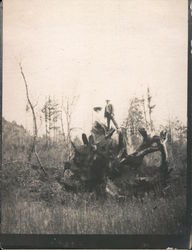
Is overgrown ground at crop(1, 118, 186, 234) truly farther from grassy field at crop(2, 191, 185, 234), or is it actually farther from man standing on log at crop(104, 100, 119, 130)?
man standing on log at crop(104, 100, 119, 130)

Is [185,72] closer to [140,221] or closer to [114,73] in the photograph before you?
[114,73]

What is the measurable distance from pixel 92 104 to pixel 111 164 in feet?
1.73

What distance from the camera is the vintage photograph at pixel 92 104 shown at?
2.71 metres

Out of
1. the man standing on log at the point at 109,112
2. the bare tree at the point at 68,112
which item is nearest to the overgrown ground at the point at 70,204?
the bare tree at the point at 68,112

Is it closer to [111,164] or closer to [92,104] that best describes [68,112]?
[92,104]

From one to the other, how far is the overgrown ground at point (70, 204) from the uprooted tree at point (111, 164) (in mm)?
74

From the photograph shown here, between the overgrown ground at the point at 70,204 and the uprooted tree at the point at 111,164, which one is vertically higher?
the uprooted tree at the point at 111,164

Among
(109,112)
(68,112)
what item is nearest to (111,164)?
(109,112)

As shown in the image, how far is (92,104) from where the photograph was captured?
2.73 meters

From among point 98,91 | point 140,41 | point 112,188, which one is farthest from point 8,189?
point 140,41

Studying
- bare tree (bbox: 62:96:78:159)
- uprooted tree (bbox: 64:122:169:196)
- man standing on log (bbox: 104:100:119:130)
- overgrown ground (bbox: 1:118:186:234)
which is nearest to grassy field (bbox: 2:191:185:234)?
overgrown ground (bbox: 1:118:186:234)

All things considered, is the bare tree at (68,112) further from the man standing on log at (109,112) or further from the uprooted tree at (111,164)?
the man standing on log at (109,112)

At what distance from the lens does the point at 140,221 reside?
2693 millimetres

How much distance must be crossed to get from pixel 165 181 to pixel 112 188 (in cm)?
45
